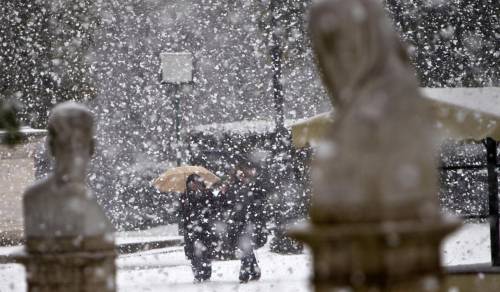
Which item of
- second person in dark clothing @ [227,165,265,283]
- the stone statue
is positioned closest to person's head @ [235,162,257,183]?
second person in dark clothing @ [227,165,265,283]

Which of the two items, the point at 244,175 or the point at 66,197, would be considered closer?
the point at 66,197

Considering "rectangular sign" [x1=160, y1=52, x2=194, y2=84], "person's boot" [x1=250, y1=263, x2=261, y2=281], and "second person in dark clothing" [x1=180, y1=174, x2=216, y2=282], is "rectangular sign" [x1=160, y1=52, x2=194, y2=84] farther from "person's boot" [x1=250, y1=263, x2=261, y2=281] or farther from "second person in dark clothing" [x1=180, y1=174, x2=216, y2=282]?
"person's boot" [x1=250, y1=263, x2=261, y2=281]

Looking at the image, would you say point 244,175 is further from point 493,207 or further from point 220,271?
point 493,207

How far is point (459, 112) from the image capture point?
426 inches

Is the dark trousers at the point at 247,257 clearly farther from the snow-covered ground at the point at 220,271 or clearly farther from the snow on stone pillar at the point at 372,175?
the snow on stone pillar at the point at 372,175

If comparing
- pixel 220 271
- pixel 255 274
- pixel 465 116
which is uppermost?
pixel 465 116

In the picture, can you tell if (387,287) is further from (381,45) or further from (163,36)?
(163,36)

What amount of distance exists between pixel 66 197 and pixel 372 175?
2.75 meters

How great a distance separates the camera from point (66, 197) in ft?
19.5

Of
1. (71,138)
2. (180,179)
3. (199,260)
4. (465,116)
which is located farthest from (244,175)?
(71,138)

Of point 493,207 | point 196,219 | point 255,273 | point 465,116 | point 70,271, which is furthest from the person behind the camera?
point 196,219

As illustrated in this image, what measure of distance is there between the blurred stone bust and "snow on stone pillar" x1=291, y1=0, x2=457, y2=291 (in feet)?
7.78

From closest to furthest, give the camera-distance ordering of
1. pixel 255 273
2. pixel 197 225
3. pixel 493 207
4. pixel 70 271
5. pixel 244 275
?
pixel 70 271, pixel 493 207, pixel 244 275, pixel 255 273, pixel 197 225

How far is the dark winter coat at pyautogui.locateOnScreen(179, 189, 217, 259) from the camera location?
16156 mm
